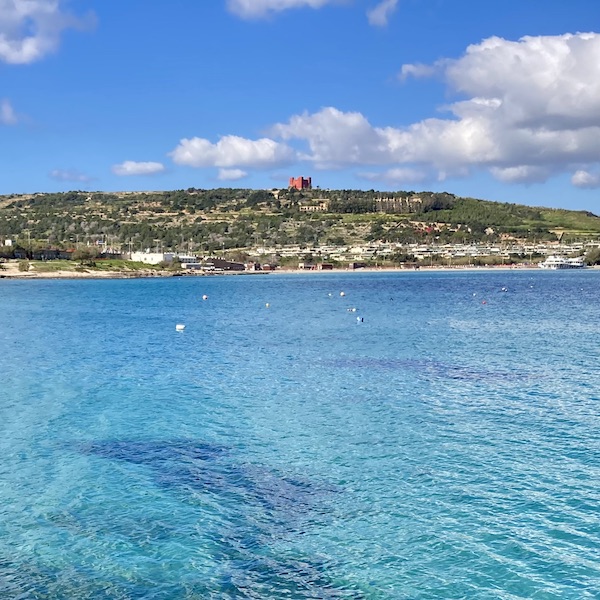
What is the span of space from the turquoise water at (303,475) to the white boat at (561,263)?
151 metres

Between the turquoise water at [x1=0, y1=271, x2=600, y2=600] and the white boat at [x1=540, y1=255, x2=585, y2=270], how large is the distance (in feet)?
495

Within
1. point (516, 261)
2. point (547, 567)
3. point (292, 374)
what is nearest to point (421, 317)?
point (292, 374)

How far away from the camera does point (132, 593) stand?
10211mm

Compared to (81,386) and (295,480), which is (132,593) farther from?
(81,386)

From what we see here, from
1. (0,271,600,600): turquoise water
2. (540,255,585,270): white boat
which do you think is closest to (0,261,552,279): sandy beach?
(540,255,585,270): white boat

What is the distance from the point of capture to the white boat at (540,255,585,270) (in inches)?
6900

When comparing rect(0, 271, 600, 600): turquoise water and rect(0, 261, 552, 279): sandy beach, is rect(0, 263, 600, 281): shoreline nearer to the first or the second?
rect(0, 261, 552, 279): sandy beach

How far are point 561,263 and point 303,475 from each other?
172594mm

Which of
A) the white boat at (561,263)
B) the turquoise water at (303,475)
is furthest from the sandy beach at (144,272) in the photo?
the turquoise water at (303,475)

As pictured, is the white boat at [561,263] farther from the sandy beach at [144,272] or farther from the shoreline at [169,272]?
the sandy beach at [144,272]

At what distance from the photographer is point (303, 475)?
50.0 ft

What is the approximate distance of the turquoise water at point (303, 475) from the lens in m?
10.8

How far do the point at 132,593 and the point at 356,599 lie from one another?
3.13 m

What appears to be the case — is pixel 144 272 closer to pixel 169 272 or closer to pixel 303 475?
pixel 169 272
